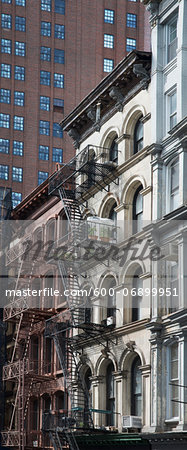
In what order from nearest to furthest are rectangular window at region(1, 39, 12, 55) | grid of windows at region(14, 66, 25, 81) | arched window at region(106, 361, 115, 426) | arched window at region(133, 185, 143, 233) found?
arched window at region(133, 185, 143, 233)
arched window at region(106, 361, 115, 426)
grid of windows at region(14, 66, 25, 81)
rectangular window at region(1, 39, 12, 55)

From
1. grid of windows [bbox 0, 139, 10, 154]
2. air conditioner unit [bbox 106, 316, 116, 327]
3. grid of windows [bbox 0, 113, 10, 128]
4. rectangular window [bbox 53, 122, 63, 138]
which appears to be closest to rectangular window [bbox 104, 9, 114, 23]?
rectangular window [bbox 53, 122, 63, 138]

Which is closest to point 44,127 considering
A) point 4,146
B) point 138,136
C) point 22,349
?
point 4,146

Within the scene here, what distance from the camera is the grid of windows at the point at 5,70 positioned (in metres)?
86.2

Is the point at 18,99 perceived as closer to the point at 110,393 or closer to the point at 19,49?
the point at 19,49

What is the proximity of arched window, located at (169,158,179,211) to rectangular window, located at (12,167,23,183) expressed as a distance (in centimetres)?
4952

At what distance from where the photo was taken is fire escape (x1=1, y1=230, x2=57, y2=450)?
46.3 metres

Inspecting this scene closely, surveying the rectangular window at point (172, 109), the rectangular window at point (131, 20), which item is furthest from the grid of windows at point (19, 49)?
the rectangular window at point (172, 109)

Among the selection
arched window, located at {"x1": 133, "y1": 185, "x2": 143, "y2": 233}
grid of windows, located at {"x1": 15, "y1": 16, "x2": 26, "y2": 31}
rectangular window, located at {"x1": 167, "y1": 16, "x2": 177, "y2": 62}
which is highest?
grid of windows, located at {"x1": 15, "y1": 16, "x2": 26, "y2": 31}

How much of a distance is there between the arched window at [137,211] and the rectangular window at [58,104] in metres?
48.6

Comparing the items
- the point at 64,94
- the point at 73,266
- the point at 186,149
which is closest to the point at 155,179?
the point at 186,149

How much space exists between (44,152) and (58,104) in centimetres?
489

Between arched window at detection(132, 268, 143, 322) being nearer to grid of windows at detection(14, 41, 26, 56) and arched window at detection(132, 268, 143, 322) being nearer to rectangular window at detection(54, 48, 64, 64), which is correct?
rectangular window at detection(54, 48, 64, 64)

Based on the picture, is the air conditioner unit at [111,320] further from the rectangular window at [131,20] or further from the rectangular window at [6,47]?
the rectangular window at [131,20]

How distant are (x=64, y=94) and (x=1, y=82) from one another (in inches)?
238
